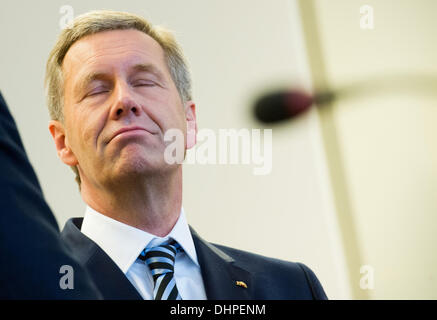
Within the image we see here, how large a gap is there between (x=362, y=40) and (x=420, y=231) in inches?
19.3

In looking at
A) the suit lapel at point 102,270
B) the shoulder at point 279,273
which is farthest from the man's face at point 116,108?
the shoulder at point 279,273

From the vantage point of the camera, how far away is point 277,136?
1.26m

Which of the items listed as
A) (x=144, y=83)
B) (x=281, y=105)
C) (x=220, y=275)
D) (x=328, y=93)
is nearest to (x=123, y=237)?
(x=220, y=275)

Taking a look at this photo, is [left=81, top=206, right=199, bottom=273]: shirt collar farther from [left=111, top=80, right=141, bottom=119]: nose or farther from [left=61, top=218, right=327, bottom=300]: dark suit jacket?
[left=111, top=80, right=141, bottom=119]: nose

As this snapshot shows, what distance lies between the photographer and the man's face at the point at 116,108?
1.07 m

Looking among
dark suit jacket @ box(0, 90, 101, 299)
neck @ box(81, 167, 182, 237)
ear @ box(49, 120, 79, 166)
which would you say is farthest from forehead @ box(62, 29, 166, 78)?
dark suit jacket @ box(0, 90, 101, 299)

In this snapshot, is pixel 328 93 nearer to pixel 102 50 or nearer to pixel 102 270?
pixel 102 50

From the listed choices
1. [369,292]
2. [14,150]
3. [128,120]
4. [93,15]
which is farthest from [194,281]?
[14,150]

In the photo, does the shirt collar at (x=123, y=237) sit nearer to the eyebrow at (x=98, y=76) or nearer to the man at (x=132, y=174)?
the man at (x=132, y=174)

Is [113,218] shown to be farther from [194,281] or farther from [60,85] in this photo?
[60,85]

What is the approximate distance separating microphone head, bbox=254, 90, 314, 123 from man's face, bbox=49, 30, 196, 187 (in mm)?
180

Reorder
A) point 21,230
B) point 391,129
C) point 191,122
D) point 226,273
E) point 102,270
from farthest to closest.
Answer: point 391,129 < point 191,122 < point 226,273 < point 102,270 < point 21,230

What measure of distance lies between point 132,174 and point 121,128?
0.29 feet

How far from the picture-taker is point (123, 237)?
1.06 metres
